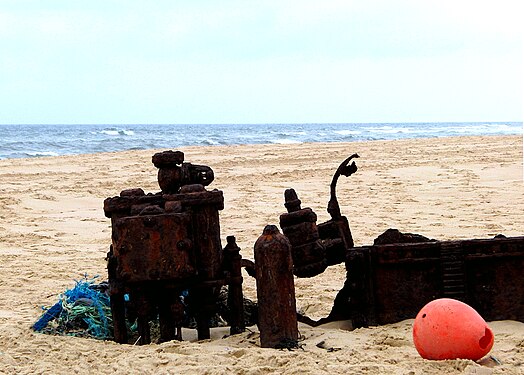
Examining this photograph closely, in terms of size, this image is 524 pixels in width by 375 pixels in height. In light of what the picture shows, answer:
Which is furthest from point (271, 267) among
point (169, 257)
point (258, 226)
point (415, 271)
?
point (258, 226)

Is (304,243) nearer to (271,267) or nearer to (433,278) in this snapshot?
(271,267)

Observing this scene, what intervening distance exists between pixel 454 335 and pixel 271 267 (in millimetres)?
986

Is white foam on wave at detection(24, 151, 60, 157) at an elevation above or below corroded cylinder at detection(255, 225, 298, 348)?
below

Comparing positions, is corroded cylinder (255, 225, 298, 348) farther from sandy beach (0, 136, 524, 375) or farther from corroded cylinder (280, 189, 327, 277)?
corroded cylinder (280, 189, 327, 277)

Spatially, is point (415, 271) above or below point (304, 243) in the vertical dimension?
below

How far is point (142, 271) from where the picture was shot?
4.13 m

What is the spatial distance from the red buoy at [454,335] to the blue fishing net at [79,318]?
1926 mm

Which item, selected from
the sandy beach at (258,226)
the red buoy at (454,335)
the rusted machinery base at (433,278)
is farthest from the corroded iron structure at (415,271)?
the red buoy at (454,335)

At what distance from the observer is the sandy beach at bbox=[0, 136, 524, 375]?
12.5ft

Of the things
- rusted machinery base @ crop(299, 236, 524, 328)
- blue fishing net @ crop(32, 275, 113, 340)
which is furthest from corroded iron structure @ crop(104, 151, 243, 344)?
rusted machinery base @ crop(299, 236, 524, 328)

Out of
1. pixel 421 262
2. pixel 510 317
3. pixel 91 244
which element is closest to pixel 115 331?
pixel 421 262

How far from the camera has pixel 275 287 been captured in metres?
4.06

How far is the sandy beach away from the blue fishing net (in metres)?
0.14

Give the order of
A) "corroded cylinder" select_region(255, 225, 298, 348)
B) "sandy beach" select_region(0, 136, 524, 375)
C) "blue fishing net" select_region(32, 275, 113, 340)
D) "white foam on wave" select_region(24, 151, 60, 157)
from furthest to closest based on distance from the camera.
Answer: "white foam on wave" select_region(24, 151, 60, 157) → "blue fishing net" select_region(32, 275, 113, 340) → "corroded cylinder" select_region(255, 225, 298, 348) → "sandy beach" select_region(0, 136, 524, 375)
